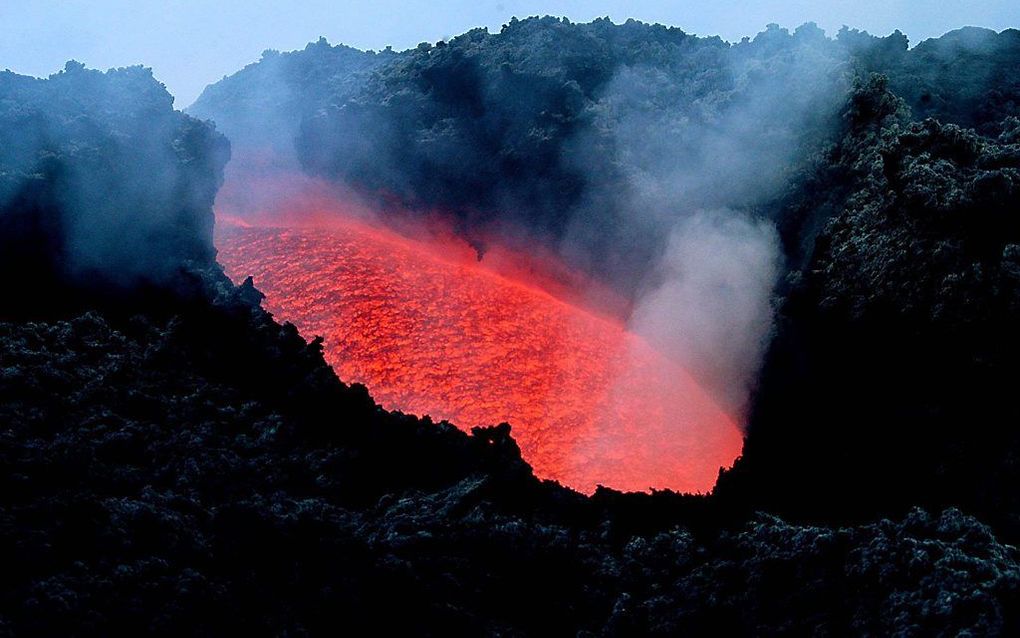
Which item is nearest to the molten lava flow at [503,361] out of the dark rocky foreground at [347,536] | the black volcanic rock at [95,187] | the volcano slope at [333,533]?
the black volcanic rock at [95,187]

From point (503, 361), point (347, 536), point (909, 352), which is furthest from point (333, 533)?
point (909, 352)

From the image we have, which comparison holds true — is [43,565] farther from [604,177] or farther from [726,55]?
[726,55]

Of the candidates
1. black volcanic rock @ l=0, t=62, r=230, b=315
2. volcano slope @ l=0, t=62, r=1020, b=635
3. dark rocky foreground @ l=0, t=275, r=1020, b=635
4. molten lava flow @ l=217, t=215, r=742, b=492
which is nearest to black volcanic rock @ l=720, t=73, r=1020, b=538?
volcano slope @ l=0, t=62, r=1020, b=635

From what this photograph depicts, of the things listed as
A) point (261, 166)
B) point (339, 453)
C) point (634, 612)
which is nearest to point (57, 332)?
point (339, 453)

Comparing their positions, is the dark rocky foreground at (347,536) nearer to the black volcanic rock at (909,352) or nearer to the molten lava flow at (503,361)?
the black volcanic rock at (909,352)

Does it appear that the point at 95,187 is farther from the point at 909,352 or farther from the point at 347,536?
the point at 909,352
